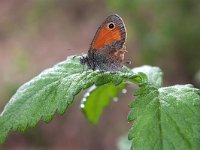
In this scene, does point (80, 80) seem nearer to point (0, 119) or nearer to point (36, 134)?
point (0, 119)

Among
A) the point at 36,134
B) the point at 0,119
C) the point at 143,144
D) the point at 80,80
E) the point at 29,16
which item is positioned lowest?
the point at 143,144

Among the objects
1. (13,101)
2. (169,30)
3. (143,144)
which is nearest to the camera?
(143,144)

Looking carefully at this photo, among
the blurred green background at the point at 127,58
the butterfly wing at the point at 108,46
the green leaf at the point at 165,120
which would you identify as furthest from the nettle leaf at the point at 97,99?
the blurred green background at the point at 127,58

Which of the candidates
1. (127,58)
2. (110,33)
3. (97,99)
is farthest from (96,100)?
(127,58)

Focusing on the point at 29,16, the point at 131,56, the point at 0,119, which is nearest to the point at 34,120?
the point at 0,119

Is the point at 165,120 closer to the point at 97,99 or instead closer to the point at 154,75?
the point at 154,75

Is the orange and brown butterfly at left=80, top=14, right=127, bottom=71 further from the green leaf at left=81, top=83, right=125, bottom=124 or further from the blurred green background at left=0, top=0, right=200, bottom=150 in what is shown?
the blurred green background at left=0, top=0, right=200, bottom=150
